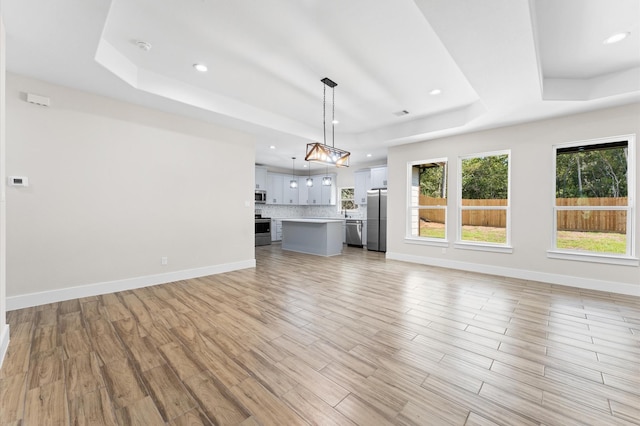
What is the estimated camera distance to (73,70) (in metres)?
2.92

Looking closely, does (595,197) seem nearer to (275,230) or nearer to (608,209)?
(608,209)

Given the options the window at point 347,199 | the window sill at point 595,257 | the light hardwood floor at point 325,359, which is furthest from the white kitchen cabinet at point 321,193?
the window sill at point 595,257

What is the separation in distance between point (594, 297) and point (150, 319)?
18.3 feet

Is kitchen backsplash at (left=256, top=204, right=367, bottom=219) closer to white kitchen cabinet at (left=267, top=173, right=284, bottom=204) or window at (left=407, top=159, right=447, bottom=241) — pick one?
white kitchen cabinet at (left=267, top=173, right=284, bottom=204)

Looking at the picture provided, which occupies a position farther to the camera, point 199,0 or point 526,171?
point 526,171

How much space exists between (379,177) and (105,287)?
6570 millimetres

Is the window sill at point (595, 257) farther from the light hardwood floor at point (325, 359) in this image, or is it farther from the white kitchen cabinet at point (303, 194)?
the white kitchen cabinet at point (303, 194)

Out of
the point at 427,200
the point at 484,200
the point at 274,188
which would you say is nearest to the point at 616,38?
the point at 484,200

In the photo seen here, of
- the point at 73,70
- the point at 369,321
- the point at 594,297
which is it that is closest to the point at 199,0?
the point at 73,70

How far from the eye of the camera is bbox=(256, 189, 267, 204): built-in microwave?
8422mm

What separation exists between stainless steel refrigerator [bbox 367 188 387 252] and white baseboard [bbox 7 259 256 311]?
4.23m

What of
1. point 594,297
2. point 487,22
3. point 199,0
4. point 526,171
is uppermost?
point 199,0

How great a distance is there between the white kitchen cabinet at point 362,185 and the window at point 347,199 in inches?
30.9

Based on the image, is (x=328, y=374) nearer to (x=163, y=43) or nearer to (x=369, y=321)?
(x=369, y=321)
